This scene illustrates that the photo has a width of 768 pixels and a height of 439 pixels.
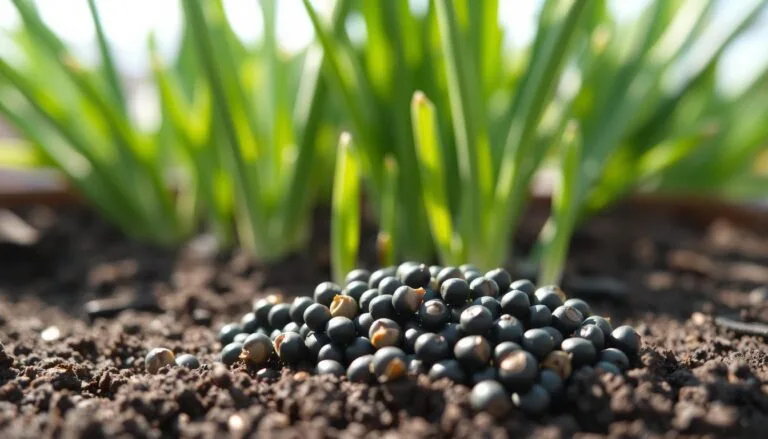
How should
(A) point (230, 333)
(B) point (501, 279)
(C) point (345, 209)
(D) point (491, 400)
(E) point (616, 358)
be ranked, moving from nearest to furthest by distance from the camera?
(D) point (491, 400) → (E) point (616, 358) → (B) point (501, 279) → (A) point (230, 333) → (C) point (345, 209)

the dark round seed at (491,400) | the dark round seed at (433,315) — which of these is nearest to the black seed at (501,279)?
the dark round seed at (433,315)

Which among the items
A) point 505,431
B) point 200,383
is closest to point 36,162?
point 200,383

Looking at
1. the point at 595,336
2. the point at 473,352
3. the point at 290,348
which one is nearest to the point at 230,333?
the point at 290,348

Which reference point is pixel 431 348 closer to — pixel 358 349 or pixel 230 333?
pixel 358 349

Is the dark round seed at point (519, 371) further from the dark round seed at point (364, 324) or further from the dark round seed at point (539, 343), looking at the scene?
the dark round seed at point (364, 324)

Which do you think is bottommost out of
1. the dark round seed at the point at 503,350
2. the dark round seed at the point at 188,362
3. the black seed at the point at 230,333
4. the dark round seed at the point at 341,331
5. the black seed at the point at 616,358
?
the black seed at the point at 616,358

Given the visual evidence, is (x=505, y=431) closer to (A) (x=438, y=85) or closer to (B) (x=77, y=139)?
(A) (x=438, y=85)
